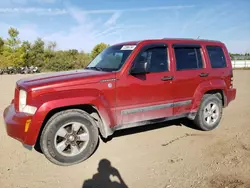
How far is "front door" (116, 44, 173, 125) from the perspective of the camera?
4.13 m

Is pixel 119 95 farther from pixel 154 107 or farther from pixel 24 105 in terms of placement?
pixel 24 105

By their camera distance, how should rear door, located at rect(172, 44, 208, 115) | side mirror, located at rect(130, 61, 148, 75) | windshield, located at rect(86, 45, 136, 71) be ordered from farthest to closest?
rear door, located at rect(172, 44, 208, 115) → windshield, located at rect(86, 45, 136, 71) → side mirror, located at rect(130, 61, 148, 75)

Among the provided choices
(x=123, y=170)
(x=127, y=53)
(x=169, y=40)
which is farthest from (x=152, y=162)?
(x=169, y=40)

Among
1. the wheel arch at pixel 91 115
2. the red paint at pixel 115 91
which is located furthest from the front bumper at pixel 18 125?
the wheel arch at pixel 91 115

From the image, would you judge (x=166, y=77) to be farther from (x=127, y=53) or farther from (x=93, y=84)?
(x=93, y=84)

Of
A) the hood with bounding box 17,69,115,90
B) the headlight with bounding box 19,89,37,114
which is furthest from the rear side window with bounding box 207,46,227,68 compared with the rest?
the headlight with bounding box 19,89,37,114

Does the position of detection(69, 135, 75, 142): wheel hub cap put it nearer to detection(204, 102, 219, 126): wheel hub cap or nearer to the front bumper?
the front bumper

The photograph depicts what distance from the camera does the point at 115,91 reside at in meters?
4.02

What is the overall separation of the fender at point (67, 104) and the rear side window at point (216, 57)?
2866 millimetres

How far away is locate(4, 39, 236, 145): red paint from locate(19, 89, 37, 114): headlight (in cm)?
7

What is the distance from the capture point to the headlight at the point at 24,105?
346 centimetres

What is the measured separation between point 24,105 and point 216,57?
433 centimetres

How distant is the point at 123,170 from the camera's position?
355cm

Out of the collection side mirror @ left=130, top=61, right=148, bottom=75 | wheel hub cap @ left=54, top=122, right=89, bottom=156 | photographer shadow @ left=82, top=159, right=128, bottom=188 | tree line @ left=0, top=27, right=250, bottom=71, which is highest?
tree line @ left=0, top=27, right=250, bottom=71
